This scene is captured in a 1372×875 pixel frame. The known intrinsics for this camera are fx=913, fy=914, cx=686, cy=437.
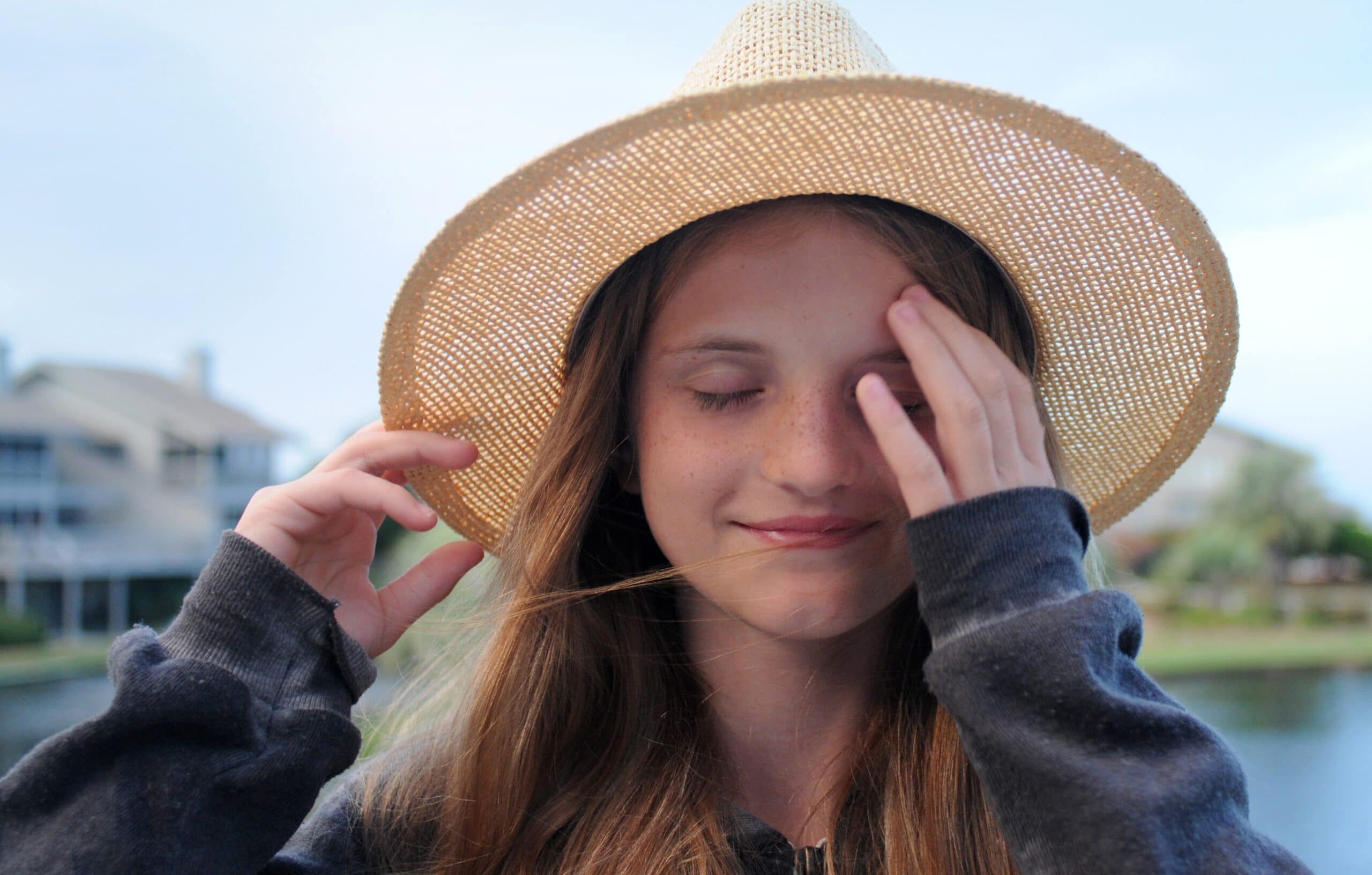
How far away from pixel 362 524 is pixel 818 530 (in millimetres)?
576

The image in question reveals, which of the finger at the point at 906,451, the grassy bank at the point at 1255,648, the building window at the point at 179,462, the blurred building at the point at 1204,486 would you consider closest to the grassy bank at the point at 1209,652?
the grassy bank at the point at 1255,648

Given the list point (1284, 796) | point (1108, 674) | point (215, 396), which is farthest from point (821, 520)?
point (215, 396)

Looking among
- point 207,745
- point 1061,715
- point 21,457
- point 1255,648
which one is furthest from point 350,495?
point 1255,648

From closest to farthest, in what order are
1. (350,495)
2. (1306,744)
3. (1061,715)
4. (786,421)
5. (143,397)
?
(1061,715), (786,421), (350,495), (1306,744), (143,397)

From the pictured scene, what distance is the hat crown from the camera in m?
0.94

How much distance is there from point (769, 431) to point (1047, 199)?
1.23ft

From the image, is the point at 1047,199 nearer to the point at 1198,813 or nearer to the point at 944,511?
the point at 944,511

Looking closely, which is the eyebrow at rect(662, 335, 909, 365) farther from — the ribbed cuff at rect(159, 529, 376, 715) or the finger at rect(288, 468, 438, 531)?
the ribbed cuff at rect(159, 529, 376, 715)

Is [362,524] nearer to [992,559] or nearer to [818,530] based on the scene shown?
[818,530]

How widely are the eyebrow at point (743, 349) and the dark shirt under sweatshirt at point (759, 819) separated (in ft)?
0.67

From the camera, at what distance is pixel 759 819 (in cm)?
108

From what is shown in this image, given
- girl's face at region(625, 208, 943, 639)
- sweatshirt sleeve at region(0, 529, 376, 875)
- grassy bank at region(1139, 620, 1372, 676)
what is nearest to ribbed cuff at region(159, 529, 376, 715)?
sweatshirt sleeve at region(0, 529, 376, 875)

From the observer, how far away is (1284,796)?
9.51 ft

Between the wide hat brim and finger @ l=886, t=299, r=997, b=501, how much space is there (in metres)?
0.17
